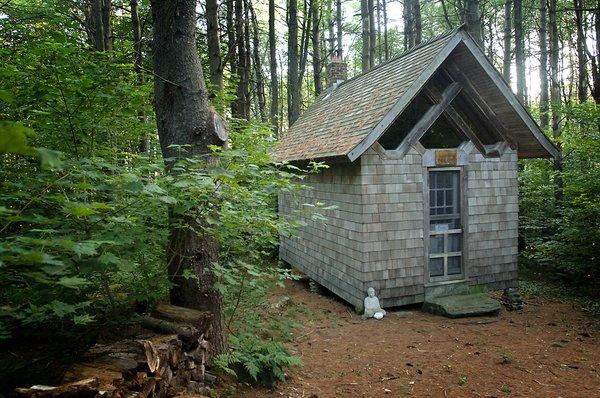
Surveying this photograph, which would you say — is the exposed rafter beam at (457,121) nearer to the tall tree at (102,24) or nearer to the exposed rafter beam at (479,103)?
the exposed rafter beam at (479,103)

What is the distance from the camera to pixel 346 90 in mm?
12195

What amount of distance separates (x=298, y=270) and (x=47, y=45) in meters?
8.18

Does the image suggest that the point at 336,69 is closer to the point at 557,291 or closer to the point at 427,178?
the point at 427,178

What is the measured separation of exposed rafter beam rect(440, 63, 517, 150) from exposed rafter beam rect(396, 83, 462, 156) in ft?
0.60

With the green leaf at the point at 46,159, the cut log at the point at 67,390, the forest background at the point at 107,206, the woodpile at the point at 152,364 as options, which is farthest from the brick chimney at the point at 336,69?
the green leaf at the point at 46,159

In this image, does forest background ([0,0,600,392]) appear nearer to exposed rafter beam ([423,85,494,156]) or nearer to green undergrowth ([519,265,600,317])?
green undergrowth ([519,265,600,317])

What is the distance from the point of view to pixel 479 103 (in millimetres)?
8672

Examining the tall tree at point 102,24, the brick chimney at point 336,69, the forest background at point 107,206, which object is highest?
the brick chimney at point 336,69

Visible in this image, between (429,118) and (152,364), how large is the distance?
7244mm

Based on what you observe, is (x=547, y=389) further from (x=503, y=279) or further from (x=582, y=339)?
(x=503, y=279)

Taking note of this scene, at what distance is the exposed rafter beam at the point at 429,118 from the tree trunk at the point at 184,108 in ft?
16.2

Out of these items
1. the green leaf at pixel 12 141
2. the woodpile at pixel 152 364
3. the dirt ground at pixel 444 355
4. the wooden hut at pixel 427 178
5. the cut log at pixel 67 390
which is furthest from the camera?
the wooden hut at pixel 427 178

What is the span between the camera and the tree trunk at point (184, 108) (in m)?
4.28

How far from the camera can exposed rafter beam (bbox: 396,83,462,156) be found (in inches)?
323
